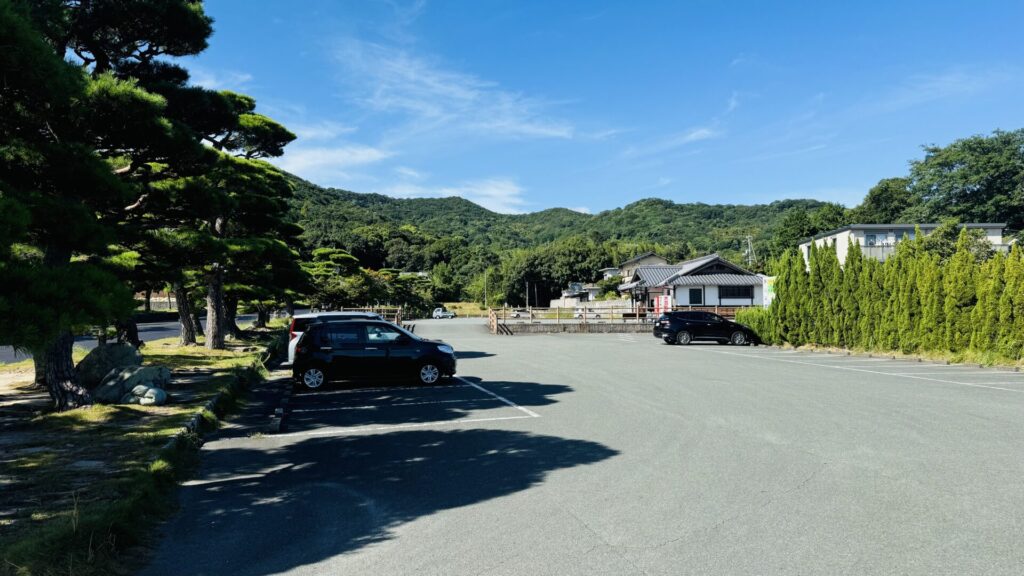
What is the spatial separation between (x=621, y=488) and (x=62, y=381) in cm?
871

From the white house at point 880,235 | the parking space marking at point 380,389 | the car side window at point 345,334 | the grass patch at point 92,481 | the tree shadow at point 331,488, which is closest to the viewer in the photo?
the grass patch at point 92,481

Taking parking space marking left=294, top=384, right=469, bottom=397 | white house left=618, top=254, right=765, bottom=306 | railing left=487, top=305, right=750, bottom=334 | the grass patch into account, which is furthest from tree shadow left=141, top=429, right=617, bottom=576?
white house left=618, top=254, right=765, bottom=306

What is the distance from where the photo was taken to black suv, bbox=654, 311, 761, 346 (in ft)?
88.9

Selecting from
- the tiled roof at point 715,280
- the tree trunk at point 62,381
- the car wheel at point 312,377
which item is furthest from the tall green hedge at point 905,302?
the tree trunk at point 62,381

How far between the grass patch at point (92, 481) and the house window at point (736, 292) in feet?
131

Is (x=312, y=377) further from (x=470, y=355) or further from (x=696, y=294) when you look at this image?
(x=696, y=294)

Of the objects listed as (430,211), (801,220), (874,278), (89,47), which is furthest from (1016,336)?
(430,211)

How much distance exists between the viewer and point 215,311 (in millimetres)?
19266

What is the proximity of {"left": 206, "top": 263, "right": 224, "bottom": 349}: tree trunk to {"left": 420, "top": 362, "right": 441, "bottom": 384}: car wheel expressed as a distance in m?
9.08

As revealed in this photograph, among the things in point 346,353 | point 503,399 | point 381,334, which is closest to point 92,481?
point 503,399

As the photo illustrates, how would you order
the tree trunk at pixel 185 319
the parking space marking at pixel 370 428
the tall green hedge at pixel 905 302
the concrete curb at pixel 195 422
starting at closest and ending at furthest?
the concrete curb at pixel 195 422 < the parking space marking at pixel 370 428 < the tall green hedge at pixel 905 302 < the tree trunk at pixel 185 319

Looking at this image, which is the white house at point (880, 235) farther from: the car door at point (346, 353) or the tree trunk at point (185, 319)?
the car door at point (346, 353)

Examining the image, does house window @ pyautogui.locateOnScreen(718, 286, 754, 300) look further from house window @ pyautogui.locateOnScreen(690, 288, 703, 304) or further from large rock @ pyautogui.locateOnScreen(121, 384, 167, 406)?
large rock @ pyautogui.locateOnScreen(121, 384, 167, 406)

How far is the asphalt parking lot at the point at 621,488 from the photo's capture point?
411 cm
